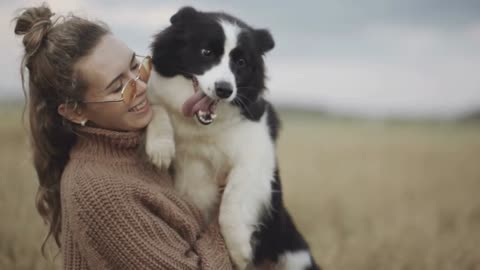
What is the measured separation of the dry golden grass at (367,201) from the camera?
3803 mm

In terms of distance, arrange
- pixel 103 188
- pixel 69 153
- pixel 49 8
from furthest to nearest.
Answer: pixel 69 153 → pixel 49 8 → pixel 103 188

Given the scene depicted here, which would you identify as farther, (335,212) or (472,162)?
(472,162)

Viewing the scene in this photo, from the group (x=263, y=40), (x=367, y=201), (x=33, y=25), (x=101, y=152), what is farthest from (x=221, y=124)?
(x=367, y=201)

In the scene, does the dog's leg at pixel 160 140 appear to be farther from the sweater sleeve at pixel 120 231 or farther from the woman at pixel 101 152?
the sweater sleeve at pixel 120 231

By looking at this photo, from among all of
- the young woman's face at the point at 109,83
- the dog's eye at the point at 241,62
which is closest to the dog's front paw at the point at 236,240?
the young woman's face at the point at 109,83

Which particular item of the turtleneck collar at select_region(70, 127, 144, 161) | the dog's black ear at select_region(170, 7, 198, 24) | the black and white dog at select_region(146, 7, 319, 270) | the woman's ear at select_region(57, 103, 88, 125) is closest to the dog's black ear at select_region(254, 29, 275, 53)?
the black and white dog at select_region(146, 7, 319, 270)

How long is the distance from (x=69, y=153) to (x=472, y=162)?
19.3 ft

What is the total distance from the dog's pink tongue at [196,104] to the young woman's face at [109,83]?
238 millimetres

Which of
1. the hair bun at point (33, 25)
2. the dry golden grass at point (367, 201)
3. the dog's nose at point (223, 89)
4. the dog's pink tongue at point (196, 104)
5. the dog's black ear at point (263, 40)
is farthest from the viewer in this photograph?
the dry golden grass at point (367, 201)

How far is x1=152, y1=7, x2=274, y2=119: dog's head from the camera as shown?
2.30 m

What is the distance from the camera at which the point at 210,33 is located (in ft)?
7.64

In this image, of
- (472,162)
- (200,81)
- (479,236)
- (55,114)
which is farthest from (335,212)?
(55,114)

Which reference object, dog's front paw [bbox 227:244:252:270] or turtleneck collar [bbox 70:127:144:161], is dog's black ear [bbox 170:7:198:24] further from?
dog's front paw [bbox 227:244:252:270]

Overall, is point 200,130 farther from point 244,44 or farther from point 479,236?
point 479,236
